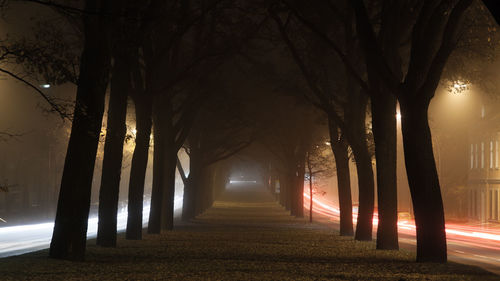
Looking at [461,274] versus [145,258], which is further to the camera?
[145,258]

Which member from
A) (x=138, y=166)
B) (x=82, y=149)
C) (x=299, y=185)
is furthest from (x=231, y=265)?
(x=299, y=185)

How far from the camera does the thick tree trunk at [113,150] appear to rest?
20891 millimetres

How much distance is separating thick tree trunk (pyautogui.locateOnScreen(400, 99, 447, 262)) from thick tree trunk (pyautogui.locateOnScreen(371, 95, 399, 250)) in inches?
164

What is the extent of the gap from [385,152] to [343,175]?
8596 millimetres

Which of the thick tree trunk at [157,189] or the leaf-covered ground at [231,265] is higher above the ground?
the thick tree trunk at [157,189]

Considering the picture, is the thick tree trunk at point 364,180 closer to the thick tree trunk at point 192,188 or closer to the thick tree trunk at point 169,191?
the thick tree trunk at point 169,191

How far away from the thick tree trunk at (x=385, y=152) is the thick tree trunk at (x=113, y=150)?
699 cm

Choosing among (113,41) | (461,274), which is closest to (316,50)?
(113,41)

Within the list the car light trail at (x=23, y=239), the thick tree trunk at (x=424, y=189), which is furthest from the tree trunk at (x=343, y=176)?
the thick tree trunk at (x=424, y=189)

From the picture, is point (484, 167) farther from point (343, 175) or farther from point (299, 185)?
point (343, 175)

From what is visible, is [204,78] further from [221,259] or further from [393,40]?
[221,259]

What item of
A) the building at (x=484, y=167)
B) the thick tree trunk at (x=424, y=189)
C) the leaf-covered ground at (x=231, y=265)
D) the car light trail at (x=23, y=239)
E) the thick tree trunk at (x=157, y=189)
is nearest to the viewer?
the leaf-covered ground at (x=231, y=265)

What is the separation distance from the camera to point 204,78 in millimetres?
33688

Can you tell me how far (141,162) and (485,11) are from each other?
1162cm
